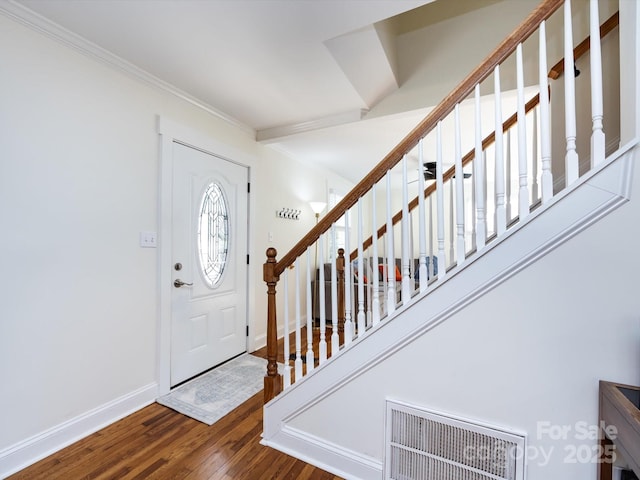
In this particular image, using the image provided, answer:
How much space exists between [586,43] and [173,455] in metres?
3.14

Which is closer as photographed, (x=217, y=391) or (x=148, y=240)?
(x=148, y=240)

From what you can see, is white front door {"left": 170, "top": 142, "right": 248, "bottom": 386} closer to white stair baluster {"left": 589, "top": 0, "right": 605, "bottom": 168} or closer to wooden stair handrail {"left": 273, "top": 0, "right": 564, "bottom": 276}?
wooden stair handrail {"left": 273, "top": 0, "right": 564, "bottom": 276}

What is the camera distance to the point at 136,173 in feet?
6.84

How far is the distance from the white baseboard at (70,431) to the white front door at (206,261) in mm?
278

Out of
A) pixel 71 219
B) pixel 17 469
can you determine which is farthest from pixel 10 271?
pixel 17 469

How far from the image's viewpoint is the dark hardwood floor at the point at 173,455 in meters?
1.52

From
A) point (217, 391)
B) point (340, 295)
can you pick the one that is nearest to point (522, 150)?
point (340, 295)

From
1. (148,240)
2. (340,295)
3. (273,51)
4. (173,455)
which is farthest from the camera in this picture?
(340,295)

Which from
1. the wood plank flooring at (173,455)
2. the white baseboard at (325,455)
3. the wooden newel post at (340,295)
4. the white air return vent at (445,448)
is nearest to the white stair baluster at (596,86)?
the white air return vent at (445,448)

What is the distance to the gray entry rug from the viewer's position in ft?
6.82

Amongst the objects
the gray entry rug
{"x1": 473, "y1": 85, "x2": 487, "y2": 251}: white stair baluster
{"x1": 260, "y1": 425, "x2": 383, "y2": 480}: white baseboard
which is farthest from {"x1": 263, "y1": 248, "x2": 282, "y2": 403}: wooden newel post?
{"x1": 473, "y1": 85, "x2": 487, "y2": 251}: white stair baluster

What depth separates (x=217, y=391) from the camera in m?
2.34

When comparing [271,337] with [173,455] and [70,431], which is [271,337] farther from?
[70,431]

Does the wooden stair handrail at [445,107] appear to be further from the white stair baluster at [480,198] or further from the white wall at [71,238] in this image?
the white wall at [71,238]
